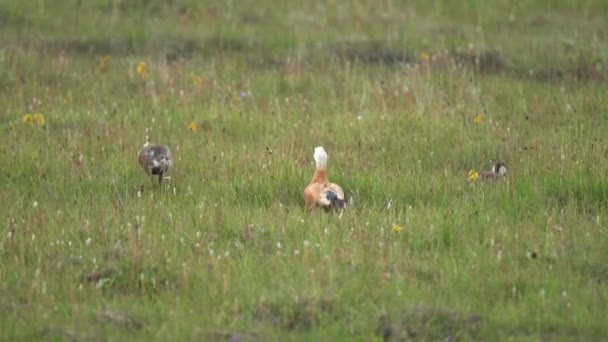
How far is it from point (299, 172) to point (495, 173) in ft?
5.50

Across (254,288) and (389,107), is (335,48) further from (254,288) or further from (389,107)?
(254,288)

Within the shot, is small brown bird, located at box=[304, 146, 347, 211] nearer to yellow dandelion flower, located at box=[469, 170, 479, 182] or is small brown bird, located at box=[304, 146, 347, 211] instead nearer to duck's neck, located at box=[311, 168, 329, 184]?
duck's neck, located at box=[311, 168, 329, 184]

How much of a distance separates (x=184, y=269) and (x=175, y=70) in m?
6.44

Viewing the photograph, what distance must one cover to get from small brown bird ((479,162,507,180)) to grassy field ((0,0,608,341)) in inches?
4.3

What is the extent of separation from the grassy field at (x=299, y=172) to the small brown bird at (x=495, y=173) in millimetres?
110

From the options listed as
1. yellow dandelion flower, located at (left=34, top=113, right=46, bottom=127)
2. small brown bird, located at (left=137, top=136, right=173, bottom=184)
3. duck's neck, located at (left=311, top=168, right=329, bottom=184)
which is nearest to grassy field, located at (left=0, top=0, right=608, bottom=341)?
yellow dandelion flower, located at (left=34, top=113, right=46, bottom=127)

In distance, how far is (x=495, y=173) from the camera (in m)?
9.56

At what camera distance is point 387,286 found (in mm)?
7133

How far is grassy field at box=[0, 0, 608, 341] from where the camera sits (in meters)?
6.84

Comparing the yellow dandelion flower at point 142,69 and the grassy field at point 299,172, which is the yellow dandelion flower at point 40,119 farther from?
the yellow dandelion flower at point 142,69

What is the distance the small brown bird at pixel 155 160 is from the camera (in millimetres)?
9375

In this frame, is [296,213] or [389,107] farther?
[389,107]

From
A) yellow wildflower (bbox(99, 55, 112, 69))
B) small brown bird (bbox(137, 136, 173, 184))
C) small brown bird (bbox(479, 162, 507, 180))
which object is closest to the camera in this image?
small brown bird (bbox(137, 136, 173, 184))

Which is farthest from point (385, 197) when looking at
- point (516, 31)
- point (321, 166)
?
point (516, 31)
